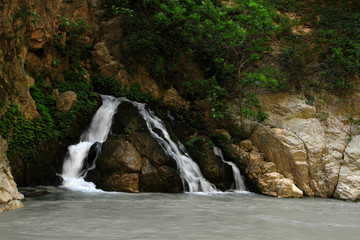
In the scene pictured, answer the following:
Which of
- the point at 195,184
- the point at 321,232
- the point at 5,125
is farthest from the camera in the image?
the point at 195,184

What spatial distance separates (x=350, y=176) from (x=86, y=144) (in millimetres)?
8661

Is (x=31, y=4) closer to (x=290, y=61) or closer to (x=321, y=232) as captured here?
(x=321, y=232)

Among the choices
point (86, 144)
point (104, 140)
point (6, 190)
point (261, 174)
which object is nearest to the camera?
point (6, 190)

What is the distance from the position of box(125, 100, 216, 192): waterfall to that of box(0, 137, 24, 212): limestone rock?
4.67m

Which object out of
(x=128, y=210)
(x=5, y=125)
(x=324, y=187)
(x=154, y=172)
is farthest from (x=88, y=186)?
(x=324, y=187)

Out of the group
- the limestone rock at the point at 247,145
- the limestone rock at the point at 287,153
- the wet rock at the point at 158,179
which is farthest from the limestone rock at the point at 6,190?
the limestone rock at the point at 287,153

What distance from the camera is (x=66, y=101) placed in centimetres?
981

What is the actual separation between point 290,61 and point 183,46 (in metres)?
4.84

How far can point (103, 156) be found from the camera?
27.8ft

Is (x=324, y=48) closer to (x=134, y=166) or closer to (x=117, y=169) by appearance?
(x=134, y=166)

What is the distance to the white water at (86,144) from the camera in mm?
8180

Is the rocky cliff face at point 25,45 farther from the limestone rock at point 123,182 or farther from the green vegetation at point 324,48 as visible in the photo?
the green vegetation at point 324,48

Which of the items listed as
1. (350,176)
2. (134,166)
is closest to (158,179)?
(134,166)

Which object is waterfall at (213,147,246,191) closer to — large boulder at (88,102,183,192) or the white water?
large boulder at (88,102,183,192)
